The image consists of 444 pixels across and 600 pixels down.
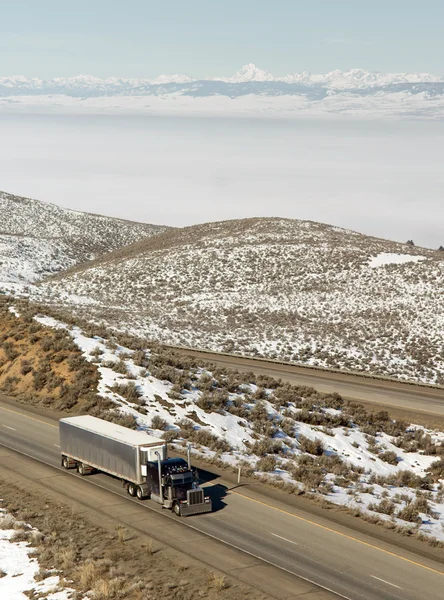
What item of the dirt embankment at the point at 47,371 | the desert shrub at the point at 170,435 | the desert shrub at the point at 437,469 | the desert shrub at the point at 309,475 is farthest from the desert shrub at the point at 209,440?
the desert shrub at the point at 437,469

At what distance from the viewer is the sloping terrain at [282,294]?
6244 cm

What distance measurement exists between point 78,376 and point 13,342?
723 centimetres

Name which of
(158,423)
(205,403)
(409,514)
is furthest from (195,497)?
(205,403)

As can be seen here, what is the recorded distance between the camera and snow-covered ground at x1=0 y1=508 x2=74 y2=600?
718 inches

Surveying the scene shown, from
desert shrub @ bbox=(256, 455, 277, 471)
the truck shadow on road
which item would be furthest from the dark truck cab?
desert shrub @ bbox=(256, 455, 277, 471)

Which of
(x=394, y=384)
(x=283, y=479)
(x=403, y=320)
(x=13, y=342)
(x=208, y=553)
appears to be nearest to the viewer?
(x=208, y=553)

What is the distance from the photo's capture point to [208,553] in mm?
20906

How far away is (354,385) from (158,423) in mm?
19813

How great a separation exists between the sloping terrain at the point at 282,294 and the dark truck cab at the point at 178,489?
113ft

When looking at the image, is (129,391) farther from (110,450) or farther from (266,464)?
(110,450)

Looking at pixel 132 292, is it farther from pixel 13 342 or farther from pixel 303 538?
pixel 303 538

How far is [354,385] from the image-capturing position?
49.2 metres

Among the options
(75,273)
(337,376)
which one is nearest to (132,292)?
(75,273)

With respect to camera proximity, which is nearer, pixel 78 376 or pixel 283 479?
pixel 283 479
